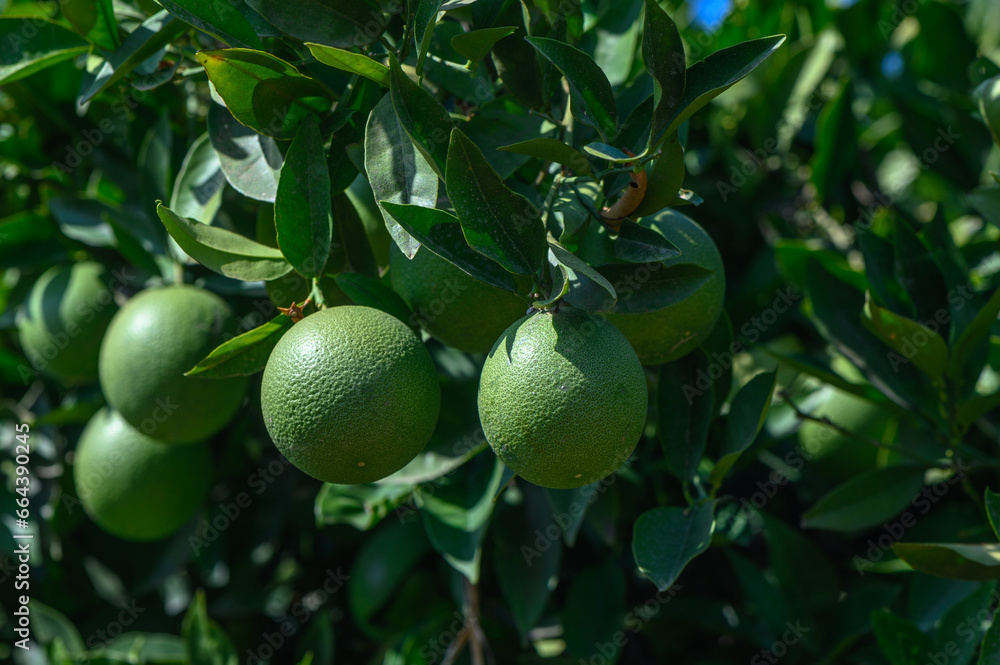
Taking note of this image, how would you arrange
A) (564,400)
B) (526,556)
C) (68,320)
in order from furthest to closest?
(68,320) < (526,556) < (564,400)

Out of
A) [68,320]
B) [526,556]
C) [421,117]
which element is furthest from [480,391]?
[68,320]

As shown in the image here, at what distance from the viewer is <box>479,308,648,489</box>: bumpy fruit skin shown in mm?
795

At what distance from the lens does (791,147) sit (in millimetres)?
1968

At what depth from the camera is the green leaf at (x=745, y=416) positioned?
3.33ft

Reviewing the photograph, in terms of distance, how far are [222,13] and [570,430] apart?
2.14 feet

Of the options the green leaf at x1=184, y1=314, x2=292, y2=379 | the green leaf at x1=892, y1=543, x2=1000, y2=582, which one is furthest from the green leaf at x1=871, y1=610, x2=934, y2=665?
the green leaf at x1=184, y1=314, x2=292, y2=379

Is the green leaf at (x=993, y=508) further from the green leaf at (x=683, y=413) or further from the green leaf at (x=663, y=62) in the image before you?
the green leaf at (x=663, y=62)

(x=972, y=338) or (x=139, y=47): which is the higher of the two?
(x=139, y=47)

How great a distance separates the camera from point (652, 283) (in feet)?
3.08

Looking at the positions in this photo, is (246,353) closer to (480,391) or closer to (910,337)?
(480,391)

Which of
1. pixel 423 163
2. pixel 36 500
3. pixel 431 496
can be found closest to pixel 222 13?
pixel 423 163

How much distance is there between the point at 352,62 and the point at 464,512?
743 mm

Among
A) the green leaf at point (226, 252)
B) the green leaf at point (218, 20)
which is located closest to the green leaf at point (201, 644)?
the green leaf at point (226, 252)

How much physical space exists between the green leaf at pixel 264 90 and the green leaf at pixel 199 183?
28cm
